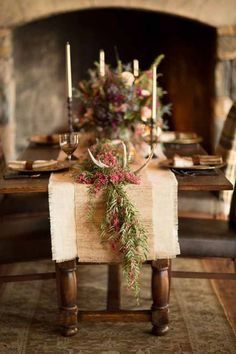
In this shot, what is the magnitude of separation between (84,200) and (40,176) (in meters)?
0.30

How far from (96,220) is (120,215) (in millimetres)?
110

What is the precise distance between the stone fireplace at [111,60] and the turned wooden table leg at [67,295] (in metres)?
2.18

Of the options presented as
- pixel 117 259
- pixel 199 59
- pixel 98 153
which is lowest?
pixel 117 259

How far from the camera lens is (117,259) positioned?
2.46 m

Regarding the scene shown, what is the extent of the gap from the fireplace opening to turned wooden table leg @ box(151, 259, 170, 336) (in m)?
2.26

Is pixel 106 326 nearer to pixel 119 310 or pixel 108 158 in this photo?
pixel 119 310

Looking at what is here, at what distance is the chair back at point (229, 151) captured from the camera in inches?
129

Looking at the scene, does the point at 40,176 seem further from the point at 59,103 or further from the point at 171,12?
the point at 59,103

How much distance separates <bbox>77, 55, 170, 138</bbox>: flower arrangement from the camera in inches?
122

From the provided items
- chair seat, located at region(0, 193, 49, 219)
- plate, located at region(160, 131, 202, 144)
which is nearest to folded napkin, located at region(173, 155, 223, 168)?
plate, located at region(160, 131, 202, 144)

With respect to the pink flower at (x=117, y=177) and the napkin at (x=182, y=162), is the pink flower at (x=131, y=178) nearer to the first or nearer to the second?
the pink flower at (x=117, y=177)

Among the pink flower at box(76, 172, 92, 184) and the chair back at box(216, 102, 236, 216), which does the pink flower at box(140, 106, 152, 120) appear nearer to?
the chair back at box(216, 102, 236, 216)

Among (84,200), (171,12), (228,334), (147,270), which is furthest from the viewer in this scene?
(171,12)

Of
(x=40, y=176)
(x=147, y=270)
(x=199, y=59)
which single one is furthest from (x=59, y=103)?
(x=40, y=176)
